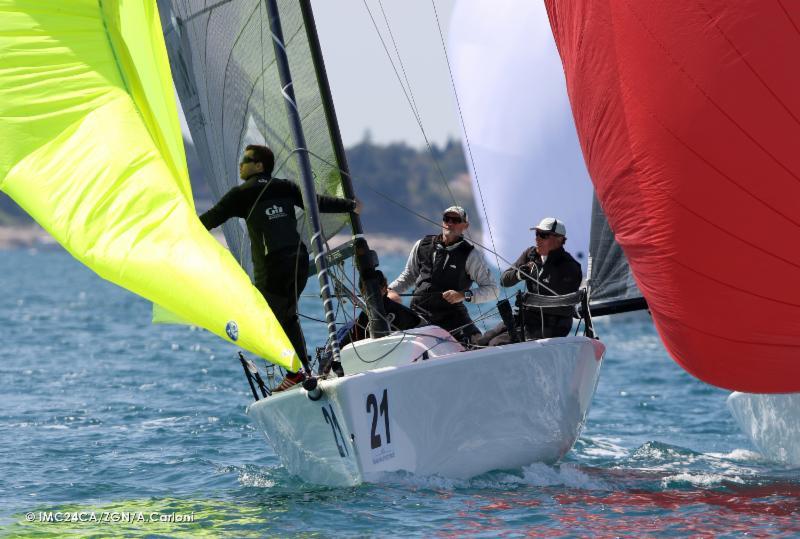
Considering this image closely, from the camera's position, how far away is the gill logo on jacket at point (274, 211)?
6145 mm

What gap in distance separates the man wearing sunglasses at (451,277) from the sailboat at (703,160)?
72cm

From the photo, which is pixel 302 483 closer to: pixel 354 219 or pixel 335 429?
pixel 335 429

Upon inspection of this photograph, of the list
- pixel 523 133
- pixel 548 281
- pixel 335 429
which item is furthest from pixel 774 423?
pixel 523 133

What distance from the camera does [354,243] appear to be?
21.2 feet

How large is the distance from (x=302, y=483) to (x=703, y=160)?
2.41 metres

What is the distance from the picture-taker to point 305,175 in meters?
5.79

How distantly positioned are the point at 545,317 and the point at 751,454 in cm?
193

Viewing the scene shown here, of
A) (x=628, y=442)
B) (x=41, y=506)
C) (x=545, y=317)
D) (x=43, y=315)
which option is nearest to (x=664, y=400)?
(x=628, y=442)

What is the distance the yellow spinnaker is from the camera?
5.19 meters

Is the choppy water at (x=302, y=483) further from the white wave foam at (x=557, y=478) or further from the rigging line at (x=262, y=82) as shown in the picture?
the rigging line at (x=262, y=82)

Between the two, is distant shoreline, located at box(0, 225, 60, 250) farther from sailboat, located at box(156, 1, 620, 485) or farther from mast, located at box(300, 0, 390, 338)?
mast, located at box(300, 0, 390, 338)

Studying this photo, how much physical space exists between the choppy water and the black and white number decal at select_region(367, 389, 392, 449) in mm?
243

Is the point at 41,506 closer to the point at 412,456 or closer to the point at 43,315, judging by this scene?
the point at 412,456

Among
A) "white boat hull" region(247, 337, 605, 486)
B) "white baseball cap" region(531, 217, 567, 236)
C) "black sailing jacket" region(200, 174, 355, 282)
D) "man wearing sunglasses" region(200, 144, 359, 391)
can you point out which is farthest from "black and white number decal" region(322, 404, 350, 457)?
"white baseball cap" region(531, 217, 567, 236)
